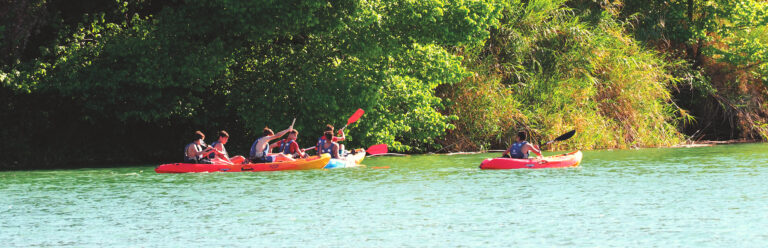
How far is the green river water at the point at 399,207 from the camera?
34.7 ft

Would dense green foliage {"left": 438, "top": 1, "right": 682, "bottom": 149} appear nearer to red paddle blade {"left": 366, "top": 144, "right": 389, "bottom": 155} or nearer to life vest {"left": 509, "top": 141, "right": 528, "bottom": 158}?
red paddle blade {"left": 366, "top": 144, "right": 389, "bottom": 155}

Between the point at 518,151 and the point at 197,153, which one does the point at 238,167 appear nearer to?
the point at 197,153

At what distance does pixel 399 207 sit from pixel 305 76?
10.4 meters

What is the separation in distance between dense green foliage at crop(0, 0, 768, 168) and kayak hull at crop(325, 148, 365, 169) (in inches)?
26.9

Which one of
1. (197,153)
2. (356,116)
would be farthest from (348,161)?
(197,153)

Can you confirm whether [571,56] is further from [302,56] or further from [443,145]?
[302,56]

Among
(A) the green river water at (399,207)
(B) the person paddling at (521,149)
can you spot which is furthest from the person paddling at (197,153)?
(B) the person paddling at (521,149)

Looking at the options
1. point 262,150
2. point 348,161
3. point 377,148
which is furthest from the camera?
point 377,148

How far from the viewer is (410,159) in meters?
25.0

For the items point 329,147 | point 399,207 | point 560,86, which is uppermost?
point 560,86

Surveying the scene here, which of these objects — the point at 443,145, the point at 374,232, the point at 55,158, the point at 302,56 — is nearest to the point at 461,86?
the point at 443,145

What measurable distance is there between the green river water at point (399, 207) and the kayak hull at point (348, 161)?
2.58ft

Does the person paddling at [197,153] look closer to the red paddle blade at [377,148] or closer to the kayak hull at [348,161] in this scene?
the kayak hull at [348,161]

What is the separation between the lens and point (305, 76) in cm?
2341
